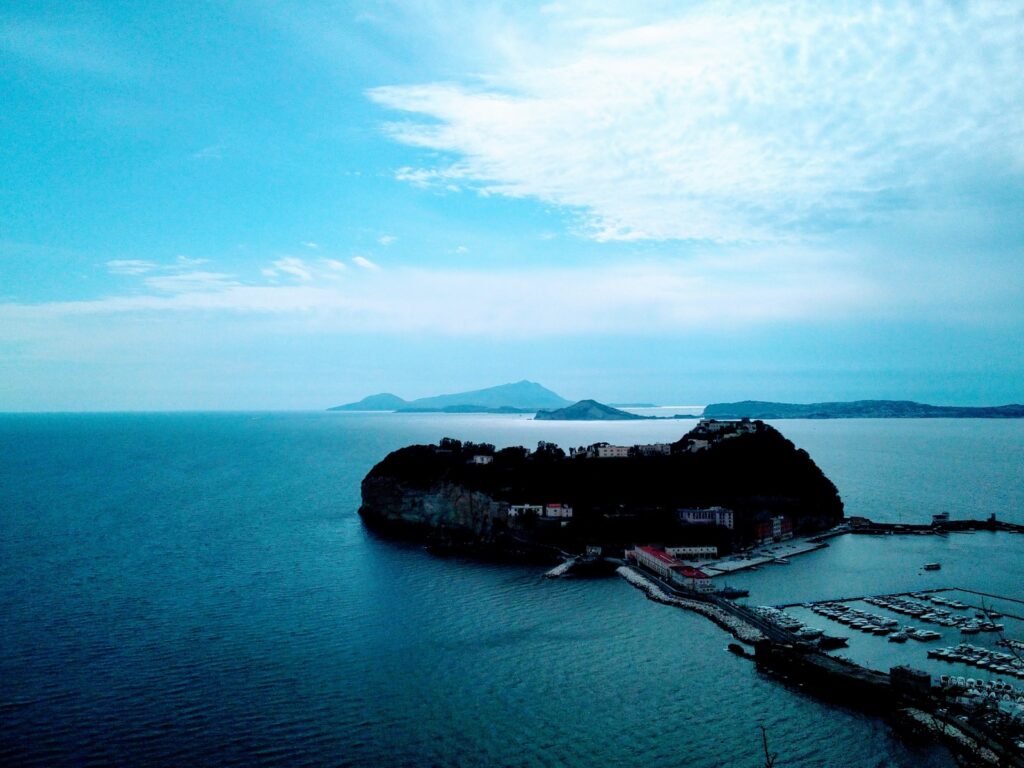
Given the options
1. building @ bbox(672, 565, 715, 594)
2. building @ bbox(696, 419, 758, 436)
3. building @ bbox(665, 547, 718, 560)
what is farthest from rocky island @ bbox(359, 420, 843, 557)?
building @ bbox(672, 565, 715, 594)

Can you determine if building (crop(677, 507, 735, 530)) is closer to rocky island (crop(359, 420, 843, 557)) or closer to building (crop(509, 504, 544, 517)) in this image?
rocky island (crop(359, 420, 843, 557))

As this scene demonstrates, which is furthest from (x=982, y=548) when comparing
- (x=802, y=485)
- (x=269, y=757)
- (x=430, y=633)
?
(x=269, y=757)

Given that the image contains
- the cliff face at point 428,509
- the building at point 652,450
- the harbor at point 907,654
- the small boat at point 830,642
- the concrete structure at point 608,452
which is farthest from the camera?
the building at point 652,450

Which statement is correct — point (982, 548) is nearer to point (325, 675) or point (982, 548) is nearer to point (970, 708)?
point (970, 708)

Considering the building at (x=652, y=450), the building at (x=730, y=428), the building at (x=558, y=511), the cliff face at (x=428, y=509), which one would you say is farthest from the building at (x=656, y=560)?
the building at (x=730, y=428)

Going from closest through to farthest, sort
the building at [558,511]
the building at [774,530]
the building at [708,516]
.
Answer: the building at [708,516], the building at [774,530], the building at [558,511]

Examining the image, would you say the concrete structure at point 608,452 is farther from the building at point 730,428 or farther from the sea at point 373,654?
the sea at point 373,654
